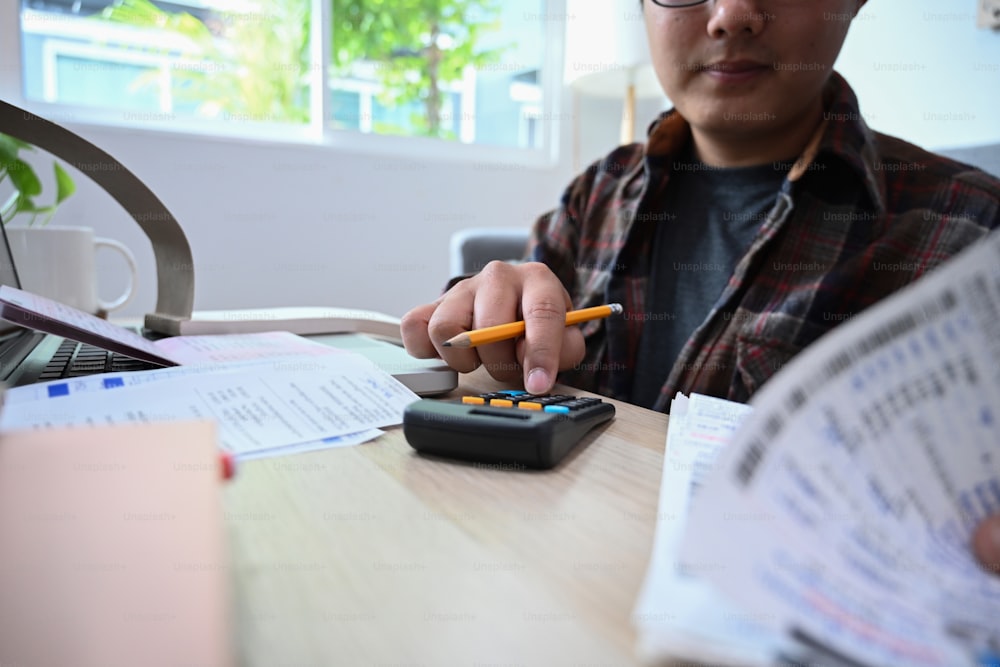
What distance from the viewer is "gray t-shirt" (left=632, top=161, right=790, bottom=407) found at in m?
0.84

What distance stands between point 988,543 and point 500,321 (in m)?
0.37

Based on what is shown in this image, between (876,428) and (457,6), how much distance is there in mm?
2344

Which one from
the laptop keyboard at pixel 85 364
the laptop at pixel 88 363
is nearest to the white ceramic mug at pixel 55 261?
the laptop at pixel 88 363

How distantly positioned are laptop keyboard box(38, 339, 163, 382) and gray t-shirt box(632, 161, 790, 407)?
1.82 feet

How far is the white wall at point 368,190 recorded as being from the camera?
1.36 meters

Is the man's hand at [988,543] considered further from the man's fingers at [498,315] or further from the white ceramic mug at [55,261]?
the white ceramic mug at [55,261]

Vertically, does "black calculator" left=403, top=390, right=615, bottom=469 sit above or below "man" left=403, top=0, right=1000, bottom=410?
below

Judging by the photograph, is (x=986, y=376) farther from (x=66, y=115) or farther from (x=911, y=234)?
(x=66, y=115)

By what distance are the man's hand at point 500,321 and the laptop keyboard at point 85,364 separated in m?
0.20

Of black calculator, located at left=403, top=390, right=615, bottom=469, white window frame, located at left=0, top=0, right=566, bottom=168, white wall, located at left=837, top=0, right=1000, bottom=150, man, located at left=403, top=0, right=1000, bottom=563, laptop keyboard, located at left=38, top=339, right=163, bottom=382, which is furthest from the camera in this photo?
white window frame, located at left=0, top=0, right=566, bottom=168

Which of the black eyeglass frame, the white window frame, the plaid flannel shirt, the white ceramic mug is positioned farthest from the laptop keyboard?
the white window frame

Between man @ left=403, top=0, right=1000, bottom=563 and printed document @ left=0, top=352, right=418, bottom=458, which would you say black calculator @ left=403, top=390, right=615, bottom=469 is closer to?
printed document @ left=0, top=352, right=418, bottom=458

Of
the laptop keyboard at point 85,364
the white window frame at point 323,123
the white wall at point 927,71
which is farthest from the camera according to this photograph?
the white window frame at point 323,123

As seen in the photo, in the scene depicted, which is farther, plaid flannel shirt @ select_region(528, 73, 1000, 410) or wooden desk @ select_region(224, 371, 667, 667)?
plaid flannel shirt @ select_region(528, 73, 1000, 410)
